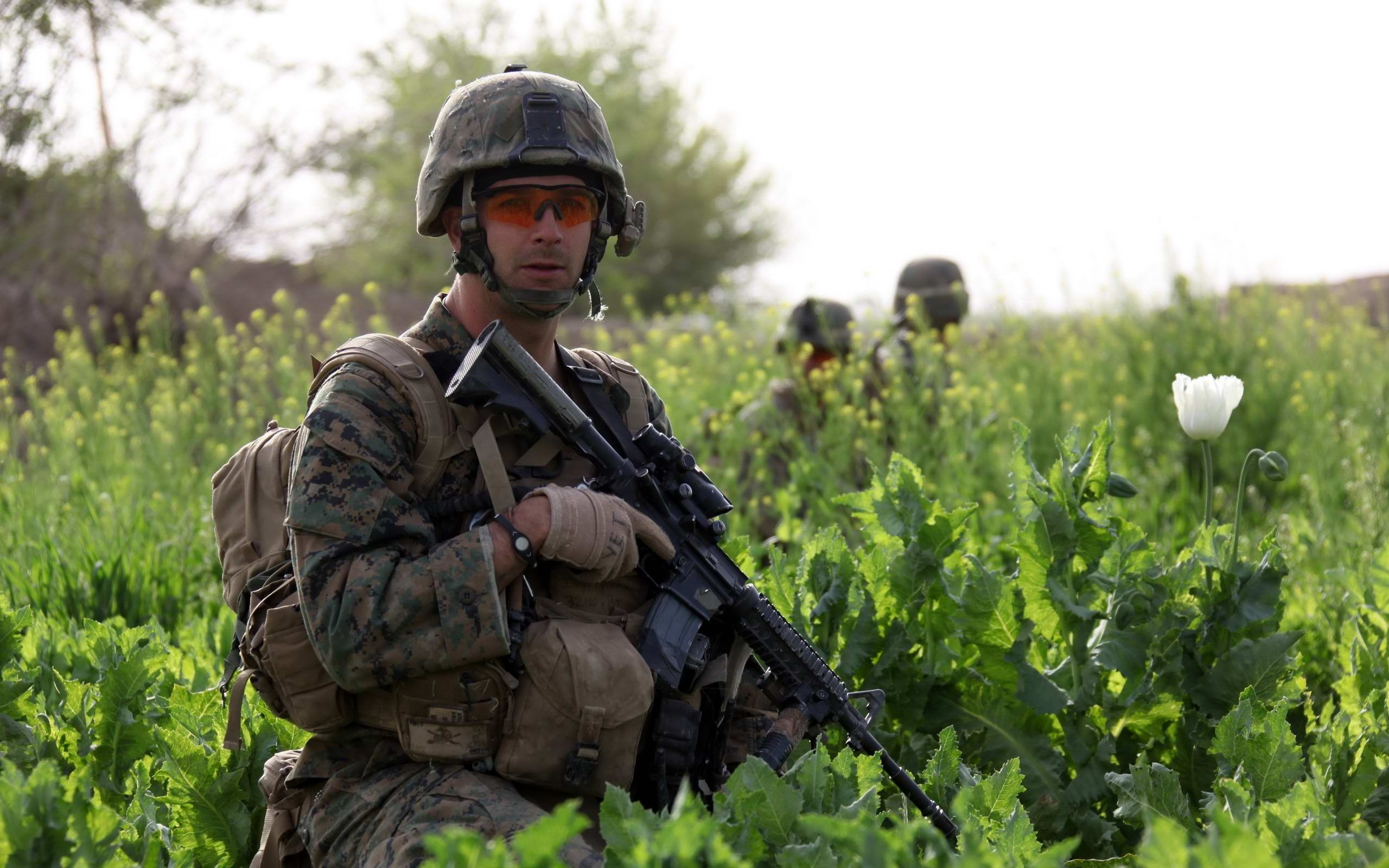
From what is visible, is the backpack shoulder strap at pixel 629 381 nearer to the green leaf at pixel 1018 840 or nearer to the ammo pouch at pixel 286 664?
the ammo pouch at pixel 286 664

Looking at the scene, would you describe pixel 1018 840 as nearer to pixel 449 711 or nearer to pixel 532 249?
pixel 449 711

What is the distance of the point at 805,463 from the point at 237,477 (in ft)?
10.9

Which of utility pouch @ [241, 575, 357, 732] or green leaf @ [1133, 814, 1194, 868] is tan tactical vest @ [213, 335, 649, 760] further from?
green leaf @ [1133, 814, 1194, 868]

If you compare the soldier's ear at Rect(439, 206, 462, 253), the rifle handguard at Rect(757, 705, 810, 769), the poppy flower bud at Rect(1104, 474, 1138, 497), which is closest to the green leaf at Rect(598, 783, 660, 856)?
the rifle handguard at Rect(757, 705, 810, 769)

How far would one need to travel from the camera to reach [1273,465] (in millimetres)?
3131

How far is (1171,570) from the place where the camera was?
3.33m

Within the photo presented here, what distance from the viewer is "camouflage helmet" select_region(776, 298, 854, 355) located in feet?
24.1

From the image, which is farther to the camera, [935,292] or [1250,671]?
[935,292]

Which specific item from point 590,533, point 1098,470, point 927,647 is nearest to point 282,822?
point 590,533

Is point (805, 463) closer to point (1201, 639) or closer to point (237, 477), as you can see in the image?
point (1201, 639)

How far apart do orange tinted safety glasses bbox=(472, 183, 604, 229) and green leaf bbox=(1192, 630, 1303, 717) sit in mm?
1877

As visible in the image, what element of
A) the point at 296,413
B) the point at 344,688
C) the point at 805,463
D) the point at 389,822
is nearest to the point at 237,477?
the point at 344,688

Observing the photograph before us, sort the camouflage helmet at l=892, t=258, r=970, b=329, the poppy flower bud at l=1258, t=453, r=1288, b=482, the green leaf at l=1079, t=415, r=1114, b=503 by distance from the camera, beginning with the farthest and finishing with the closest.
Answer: the camouflage helmet at l=892, t=258, r=970, b=329, the green leaf at l=1079, t=415, r=1114, b=503, the poppy flower bud at l=1258, t=453, r=1288, b=482

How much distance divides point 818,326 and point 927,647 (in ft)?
13.6
